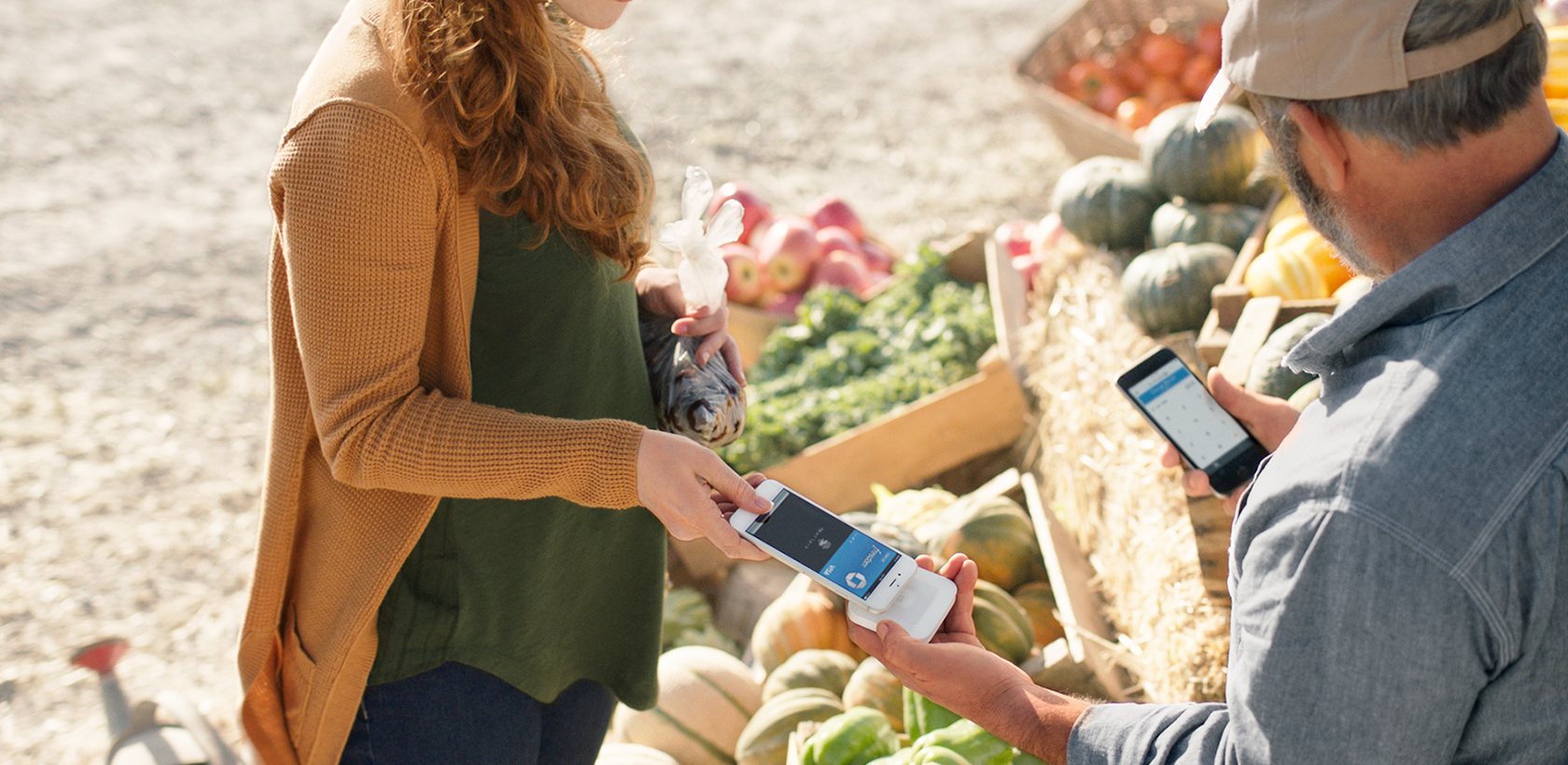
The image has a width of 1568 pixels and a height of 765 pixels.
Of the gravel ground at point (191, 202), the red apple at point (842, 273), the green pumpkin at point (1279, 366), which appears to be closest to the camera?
the green pumpkin at point (1279, 366)

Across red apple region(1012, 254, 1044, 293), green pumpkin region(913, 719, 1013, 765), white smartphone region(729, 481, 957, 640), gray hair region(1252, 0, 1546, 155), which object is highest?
gray hair region(1252, 0, 1546, 155)

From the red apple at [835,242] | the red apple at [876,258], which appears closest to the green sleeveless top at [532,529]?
the red apple at [835,242]

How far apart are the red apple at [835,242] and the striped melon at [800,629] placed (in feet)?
9.61

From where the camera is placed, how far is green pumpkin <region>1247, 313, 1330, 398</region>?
9.69ft

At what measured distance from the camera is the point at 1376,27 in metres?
1.24

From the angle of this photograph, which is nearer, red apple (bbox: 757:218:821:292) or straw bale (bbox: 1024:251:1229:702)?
straw bale (bbox: 1024:251:1229:702)

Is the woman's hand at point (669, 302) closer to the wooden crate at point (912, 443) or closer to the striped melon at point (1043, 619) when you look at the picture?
the striped melon at point (1043, 619)

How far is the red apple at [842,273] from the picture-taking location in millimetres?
6004

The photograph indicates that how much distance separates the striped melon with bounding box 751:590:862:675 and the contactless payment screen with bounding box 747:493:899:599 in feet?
5.09

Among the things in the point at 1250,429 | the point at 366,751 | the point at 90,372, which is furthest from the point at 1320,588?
the point at 90,372

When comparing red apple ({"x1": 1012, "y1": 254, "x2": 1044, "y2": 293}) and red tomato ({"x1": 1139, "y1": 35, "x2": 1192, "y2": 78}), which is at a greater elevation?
red tomato ({"x1": 1139, "y1": 35, "x2": 1192, "y2": 78})

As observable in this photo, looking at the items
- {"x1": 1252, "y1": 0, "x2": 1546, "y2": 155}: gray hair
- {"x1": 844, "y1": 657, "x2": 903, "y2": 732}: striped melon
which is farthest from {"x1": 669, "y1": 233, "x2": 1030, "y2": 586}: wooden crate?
{"x1": 1252, "y1": 0, "x2": 1546, "y2": 155}: gray hair

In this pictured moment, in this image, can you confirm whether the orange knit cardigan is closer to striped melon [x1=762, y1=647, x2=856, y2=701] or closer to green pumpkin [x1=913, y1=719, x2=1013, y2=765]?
green pumpkin [x1=913, y1=719, x2=1013, y2=765]

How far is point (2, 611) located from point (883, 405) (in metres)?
3.50
